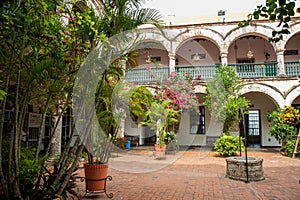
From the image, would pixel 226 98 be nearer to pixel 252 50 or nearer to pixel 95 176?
pixel 252 50

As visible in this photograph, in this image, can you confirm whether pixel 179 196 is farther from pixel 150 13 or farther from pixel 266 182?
pixel 150 13

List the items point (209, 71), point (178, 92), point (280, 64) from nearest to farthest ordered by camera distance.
Result: point (178, 92) < point (280, 64) < point (209, 71)

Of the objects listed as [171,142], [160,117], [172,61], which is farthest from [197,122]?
[160,117]

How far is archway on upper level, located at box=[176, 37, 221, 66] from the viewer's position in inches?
581

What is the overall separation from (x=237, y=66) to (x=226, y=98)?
3710 mm

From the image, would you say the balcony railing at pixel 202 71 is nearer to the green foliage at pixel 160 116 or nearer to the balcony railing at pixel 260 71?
the balcony railing at pixel 260 71

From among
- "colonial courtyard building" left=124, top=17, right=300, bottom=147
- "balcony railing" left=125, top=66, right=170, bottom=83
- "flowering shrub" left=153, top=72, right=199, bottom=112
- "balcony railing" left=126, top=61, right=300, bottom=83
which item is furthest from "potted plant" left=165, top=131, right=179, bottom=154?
"balcony railing" left=125, top=66, right=170, bottom=83

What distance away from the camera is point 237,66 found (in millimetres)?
13578

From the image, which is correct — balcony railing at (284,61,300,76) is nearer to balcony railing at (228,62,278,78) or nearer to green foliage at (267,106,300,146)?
balcony railing at (228,62,278,78)

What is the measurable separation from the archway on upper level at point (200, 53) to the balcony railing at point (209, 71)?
6.28ft

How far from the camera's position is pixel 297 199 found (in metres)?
4.45

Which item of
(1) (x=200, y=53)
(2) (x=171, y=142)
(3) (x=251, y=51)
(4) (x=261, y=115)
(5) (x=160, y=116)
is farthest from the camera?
(1) (x=200, y=53)

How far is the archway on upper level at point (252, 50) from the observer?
14125 millimetres

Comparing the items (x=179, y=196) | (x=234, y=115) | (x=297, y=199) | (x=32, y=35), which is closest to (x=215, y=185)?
(x=179, y=196)
